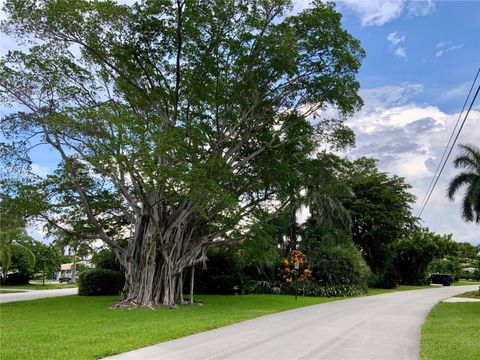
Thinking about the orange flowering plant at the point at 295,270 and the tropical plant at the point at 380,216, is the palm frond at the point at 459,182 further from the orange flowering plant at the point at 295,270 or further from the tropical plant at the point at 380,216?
the tropical plant at the point at 380,216

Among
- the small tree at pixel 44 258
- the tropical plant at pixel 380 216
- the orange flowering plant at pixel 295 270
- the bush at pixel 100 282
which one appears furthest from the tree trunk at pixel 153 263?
the small tree at pixel 44 258

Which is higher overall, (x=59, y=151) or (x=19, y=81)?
(x=19, y=81)

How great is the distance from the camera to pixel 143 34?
19344mm

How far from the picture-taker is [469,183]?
95.3 ft

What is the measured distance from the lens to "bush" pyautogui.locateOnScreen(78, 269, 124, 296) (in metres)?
26.6

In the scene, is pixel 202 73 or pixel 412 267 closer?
pixel 202 73

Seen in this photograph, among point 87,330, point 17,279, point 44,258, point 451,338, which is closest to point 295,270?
point 451,338

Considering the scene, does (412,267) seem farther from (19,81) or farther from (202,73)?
(19,81)

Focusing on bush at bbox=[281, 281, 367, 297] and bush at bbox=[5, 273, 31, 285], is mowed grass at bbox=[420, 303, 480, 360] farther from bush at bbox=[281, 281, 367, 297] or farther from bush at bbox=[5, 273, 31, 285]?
bush at bbox=[5, 273, 31, 285]

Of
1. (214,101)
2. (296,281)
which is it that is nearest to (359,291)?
(296,281)

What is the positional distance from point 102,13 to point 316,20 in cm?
874

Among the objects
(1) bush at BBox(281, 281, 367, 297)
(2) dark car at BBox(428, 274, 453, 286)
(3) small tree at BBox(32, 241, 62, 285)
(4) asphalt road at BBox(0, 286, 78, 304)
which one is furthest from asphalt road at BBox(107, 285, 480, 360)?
(2) dark car at BBox(428, 274, 453, 286)

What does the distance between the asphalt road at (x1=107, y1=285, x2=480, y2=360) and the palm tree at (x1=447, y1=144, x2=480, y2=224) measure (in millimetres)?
16570

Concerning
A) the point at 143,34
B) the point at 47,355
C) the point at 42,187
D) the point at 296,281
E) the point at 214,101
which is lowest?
the point at 47,355
